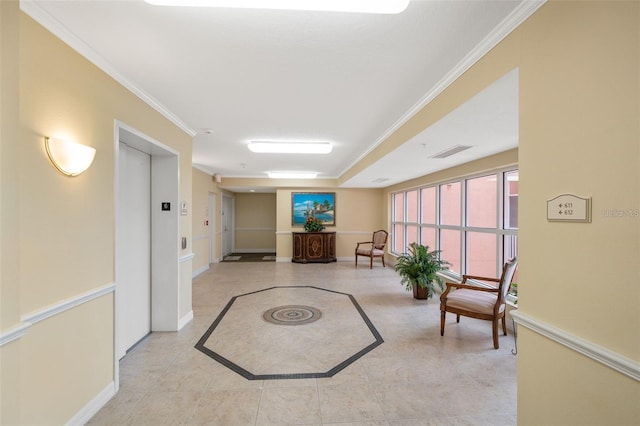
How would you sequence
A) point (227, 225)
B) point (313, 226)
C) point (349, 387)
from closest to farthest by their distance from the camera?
1. point (349, 387)
2. point (313, 226)
3. point (227, 225)

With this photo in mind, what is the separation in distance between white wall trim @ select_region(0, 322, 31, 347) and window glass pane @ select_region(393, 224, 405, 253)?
23.2 feet

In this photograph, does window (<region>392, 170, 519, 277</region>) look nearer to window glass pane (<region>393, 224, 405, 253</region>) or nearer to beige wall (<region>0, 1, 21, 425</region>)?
window glass pane (<region>393, 224, 405, 253</region>)

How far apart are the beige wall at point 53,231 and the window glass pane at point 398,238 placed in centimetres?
656

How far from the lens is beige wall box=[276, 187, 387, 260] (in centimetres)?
812

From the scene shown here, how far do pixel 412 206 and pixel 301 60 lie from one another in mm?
5638

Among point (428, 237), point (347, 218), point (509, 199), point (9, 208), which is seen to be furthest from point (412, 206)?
point (9, 208)

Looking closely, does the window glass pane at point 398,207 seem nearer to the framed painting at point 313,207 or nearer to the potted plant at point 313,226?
the framed painting at point 313,207

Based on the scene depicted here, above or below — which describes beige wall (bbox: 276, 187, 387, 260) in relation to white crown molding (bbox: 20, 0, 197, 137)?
below

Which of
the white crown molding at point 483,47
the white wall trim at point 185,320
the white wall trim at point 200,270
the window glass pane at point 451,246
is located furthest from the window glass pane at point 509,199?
the white wall trim at point 200,270

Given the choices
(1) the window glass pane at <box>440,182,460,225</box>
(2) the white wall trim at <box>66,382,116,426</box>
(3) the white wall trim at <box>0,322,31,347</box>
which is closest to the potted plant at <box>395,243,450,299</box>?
(1) the window glass pane at <box>440,182,460,225</box>

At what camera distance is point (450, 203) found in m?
5.21

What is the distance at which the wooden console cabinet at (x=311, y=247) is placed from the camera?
7.79 m

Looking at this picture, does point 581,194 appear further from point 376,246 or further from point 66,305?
point 376,246

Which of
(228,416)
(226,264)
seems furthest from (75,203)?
(226,264)
